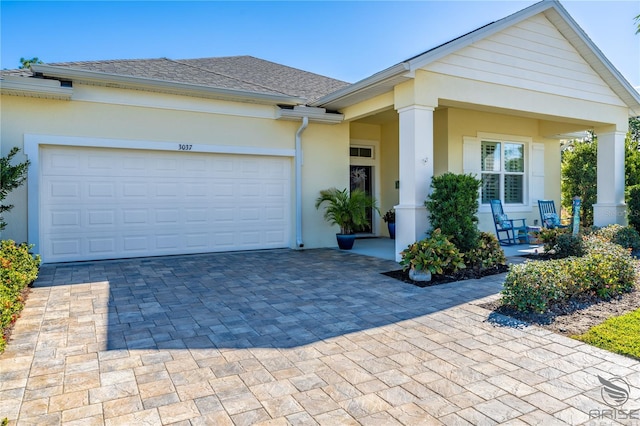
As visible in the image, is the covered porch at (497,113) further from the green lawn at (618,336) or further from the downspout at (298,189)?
the green lawn at (618,336)

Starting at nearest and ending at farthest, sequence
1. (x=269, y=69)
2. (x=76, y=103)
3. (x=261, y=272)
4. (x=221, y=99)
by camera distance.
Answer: (x=261, y=272)
(x=76, y=103)
(x=221, y=99)
(x=269, y=69)

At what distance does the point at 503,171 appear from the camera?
35.9 ft

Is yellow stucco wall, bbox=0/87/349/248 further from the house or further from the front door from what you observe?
the front door

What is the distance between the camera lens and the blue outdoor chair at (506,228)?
968 centimetres

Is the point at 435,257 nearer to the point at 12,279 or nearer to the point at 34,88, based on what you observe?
the point at 12,279

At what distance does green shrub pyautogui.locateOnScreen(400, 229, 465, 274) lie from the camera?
20.0 ft

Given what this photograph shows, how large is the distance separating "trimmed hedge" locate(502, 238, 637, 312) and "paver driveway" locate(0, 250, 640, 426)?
16.4 inches

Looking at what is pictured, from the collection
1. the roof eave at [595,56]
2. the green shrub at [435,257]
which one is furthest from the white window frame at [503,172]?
the green shrub at [435,257]

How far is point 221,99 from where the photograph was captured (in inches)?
332

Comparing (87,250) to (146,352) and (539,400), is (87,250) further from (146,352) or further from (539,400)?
(539,400)

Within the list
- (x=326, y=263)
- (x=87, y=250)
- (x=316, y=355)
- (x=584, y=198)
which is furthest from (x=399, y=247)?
(x=584, y=198)

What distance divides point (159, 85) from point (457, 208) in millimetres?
5691

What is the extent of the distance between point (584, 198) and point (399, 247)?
910 cm

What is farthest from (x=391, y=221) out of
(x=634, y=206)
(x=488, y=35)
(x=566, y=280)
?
(x=566, y=280)
